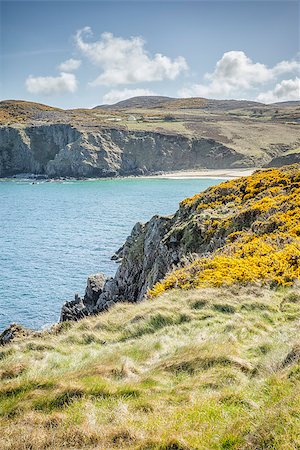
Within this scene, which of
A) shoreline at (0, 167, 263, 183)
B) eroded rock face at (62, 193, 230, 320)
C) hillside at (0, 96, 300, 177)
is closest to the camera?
eroded rock face at (62, 193, 230, 320)

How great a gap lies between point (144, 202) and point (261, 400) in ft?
301

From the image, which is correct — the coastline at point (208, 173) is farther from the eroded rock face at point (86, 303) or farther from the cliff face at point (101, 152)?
the eroded rock face at point (86, 303)

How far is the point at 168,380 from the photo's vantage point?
8297mm

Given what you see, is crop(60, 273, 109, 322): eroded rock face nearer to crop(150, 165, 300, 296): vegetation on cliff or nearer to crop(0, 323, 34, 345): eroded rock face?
crop(0, 323, 34, 345): eroded rock face

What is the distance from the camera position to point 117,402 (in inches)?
287

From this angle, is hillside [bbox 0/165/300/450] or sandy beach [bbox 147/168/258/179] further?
sandy beach [bbox 147/168/258/179]

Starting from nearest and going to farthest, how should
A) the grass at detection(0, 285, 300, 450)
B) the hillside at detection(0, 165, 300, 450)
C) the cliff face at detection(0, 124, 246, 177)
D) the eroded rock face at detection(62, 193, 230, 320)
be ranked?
the grass at detection(0, 285, 300, 450) < the hillside at detection(0, 165, 300, 450) < the eroded rock face at detection(62, 193, 230, 320) < the cliff face at detection(0, 124, 246, 177)

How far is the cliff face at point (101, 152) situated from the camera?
169500 mm

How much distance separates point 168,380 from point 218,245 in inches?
544

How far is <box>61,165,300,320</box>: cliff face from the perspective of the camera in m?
15.0

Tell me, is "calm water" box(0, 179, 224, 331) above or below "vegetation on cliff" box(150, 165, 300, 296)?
below

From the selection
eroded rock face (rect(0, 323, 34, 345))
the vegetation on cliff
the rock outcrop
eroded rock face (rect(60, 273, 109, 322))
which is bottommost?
eroded rock face (rect(60, 273, 109, 322))

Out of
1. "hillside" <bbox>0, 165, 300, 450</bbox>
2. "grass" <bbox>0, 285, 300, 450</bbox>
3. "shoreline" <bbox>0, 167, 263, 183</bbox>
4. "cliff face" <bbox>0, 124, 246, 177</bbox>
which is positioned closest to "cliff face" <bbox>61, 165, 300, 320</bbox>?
"hillside" <bbox>0, 165, 300, 450</bbox>

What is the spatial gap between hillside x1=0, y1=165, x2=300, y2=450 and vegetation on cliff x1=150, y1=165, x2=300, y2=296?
78 millimetres
